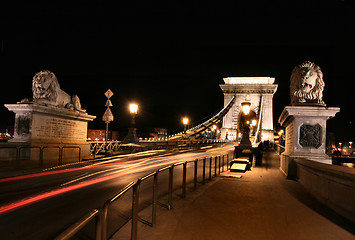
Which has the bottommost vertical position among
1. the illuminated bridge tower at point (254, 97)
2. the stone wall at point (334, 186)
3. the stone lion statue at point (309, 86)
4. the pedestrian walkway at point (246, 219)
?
the pedestrian walkway at point (246, 219)

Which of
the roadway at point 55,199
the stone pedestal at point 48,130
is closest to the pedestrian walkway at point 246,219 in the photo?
the roadway at point 55,199

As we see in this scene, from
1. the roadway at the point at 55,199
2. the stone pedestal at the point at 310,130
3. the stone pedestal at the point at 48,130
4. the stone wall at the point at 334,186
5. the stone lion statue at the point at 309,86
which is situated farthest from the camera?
the stone pedestal at the point at 48,130

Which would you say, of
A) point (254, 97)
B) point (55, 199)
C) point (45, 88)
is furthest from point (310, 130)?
point (254, 97)

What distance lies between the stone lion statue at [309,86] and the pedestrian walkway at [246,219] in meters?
3.46

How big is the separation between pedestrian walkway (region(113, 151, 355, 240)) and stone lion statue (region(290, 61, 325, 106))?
136 inches

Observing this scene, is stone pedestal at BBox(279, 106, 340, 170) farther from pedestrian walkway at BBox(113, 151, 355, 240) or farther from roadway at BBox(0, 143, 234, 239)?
roadway at BBox(0, 143, 234, 239)

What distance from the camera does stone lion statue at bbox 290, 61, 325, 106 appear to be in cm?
957

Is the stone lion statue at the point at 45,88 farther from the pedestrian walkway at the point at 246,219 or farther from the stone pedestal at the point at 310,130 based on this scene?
the stone pedestal at the point at 310,130

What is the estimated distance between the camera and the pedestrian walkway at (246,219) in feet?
14.0

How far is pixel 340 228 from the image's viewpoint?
15.2 feet

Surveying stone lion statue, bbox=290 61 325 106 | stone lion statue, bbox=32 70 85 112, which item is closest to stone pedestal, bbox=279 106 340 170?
stone lion statue, bbox=290 61 325 106

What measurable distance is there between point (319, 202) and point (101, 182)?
6069 millimetres

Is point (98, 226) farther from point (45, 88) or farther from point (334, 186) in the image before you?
point (45, 88)

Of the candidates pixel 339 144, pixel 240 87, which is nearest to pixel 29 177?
pixel 240 87
